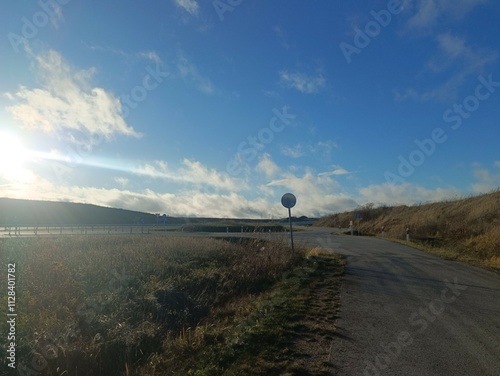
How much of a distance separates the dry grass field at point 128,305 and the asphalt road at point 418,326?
7.55 ft

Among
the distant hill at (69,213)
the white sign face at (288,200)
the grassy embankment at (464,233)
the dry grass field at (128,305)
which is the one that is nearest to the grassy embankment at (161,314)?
the dry grass field at (128,305)

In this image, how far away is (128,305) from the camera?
903cm

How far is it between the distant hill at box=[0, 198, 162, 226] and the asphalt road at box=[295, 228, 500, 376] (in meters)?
72.9

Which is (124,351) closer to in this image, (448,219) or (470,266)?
(470,266)

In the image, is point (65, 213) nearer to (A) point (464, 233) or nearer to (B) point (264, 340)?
(A) point (464, 233)

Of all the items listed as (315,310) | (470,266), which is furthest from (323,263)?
(315,310)

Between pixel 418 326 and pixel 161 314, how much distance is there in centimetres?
572

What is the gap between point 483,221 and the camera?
2658cm

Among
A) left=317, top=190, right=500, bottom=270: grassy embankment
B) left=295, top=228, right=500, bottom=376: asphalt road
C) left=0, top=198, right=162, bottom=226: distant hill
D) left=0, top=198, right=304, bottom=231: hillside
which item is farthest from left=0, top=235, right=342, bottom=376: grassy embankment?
left=0, top=198, right=162, bottom=226: distant hill

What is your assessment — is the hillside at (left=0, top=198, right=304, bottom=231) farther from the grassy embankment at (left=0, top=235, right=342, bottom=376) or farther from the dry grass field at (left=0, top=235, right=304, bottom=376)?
the grassy embankment at (left=0, top=235, right=342, bottom=376)

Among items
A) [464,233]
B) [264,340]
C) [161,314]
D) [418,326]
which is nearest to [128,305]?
[161,314]

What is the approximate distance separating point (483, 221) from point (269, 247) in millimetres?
19020

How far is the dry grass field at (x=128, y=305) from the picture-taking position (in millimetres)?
6238

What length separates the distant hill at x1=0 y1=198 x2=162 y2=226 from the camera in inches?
3167
